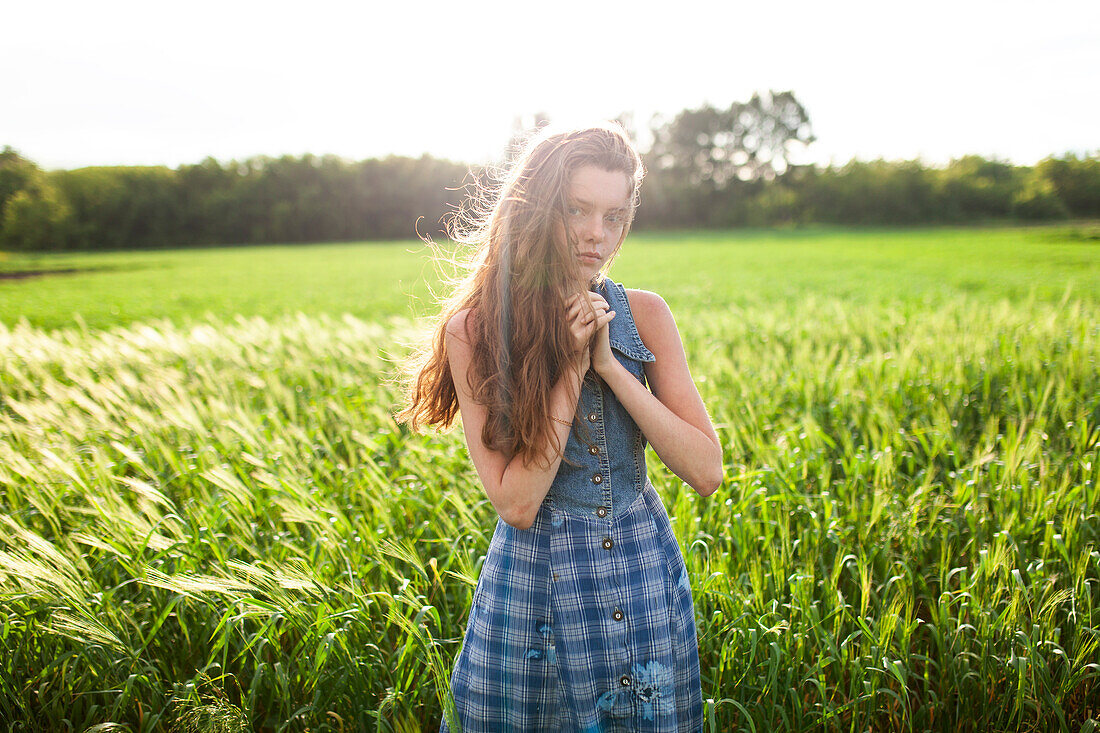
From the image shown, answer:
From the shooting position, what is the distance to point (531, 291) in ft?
4.31

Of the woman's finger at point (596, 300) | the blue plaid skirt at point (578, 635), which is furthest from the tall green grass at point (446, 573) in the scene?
the woman's finger at point (596, 300)

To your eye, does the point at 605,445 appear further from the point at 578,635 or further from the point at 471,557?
the point at 471,557

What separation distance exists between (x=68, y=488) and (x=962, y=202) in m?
80.6

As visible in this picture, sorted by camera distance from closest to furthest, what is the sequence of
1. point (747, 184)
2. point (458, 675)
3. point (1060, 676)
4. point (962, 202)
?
point (458, 675), point (1060, 676), point (962, 202), point (747, 184)

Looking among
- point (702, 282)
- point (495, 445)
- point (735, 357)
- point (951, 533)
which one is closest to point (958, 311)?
point (735, 357)

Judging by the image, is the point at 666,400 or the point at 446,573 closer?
the point at 666,400

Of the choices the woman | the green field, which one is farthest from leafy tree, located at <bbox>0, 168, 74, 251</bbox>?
the woman

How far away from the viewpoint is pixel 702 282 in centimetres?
2003

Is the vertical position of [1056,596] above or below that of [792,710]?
above

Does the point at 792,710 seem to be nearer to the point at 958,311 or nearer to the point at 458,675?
the point at 458,675

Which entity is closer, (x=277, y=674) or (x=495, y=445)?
(x=495, y=445)

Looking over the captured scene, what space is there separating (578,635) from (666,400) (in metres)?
0.59

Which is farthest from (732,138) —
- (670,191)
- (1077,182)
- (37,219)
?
(37,219)

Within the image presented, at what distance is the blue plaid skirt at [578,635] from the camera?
138cm
